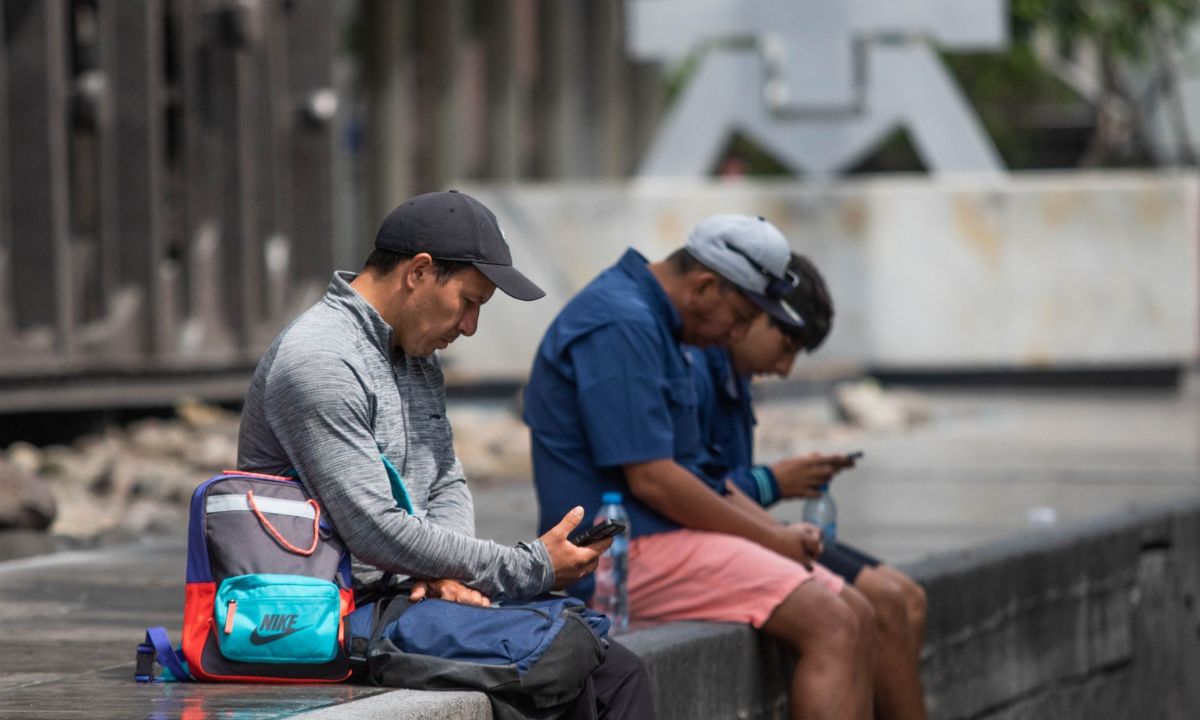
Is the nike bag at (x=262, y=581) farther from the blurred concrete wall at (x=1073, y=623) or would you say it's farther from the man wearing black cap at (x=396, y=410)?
the blurred concrete wall at (x=1073, y=623)

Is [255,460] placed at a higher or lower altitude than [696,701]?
higher

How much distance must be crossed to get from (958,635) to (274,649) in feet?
11.4

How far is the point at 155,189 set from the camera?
13.2 m

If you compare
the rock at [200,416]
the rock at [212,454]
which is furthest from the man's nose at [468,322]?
the rock at [200,416]

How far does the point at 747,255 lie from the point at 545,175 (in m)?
21.7

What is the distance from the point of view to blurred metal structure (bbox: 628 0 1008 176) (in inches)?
742

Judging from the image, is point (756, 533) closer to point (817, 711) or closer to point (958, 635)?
point (817, 711)

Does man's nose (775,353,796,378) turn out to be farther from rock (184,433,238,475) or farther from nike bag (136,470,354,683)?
rock (184,433,238,475)

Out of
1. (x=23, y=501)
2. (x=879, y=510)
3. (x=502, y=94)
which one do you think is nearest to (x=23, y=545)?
(x=23, y=501)

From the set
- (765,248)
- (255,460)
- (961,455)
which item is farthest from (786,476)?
(961,455)

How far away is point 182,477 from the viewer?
10.8 m

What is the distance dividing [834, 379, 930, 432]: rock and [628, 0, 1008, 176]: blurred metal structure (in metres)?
3.56

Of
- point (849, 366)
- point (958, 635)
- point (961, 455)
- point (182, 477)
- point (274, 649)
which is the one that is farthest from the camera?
point (849, 366)

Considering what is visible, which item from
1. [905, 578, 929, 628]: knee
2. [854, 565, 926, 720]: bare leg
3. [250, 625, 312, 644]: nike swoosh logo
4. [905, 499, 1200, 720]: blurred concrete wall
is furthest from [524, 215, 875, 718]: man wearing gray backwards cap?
[905, 499, 1200, 720]: blurred concrete wall
